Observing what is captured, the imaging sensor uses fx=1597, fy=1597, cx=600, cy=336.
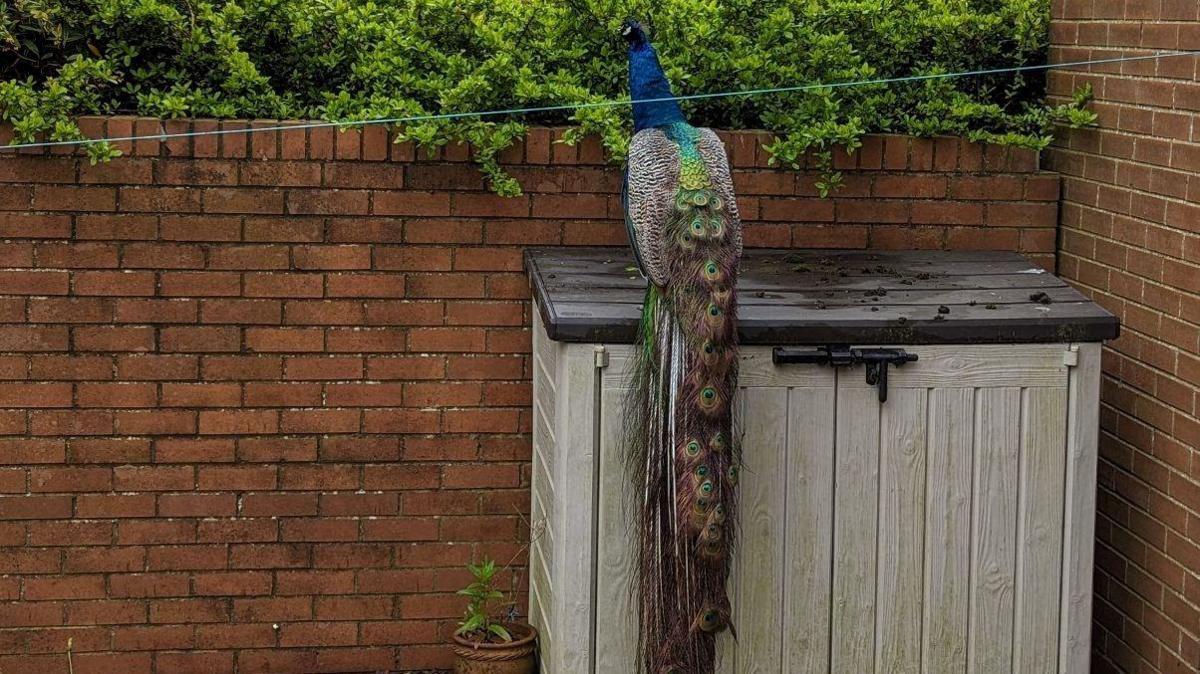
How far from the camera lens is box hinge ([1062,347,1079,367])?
16.6 feet

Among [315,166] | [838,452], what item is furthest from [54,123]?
[838,452]

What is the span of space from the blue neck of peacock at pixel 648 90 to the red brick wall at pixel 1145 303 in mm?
1654

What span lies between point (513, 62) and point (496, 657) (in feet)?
7.46

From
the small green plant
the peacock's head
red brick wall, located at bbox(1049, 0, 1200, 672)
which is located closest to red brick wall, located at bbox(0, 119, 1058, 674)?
the small green plant

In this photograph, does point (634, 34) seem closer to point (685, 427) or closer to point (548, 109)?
point (548, 109)

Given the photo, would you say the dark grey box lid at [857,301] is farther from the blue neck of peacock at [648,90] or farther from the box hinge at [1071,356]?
the blue neck of peacock at [648,90]

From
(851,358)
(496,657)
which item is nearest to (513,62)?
(851,358)

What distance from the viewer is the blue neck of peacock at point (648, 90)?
209 inches

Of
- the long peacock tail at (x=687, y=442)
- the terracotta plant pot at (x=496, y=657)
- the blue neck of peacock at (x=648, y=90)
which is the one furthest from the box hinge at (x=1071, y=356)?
the terracotta plant pot at (x=496, y=657)

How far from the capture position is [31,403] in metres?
5.89

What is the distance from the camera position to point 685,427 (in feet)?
15.9

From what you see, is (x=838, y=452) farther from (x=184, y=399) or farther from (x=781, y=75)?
(x=184, y=399)

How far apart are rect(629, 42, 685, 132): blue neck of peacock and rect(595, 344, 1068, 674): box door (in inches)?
37.1

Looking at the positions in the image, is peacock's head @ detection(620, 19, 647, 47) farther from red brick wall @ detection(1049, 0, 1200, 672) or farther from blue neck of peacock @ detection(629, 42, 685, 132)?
red brick wall @ detection(1049, 0, 1200, 672)
